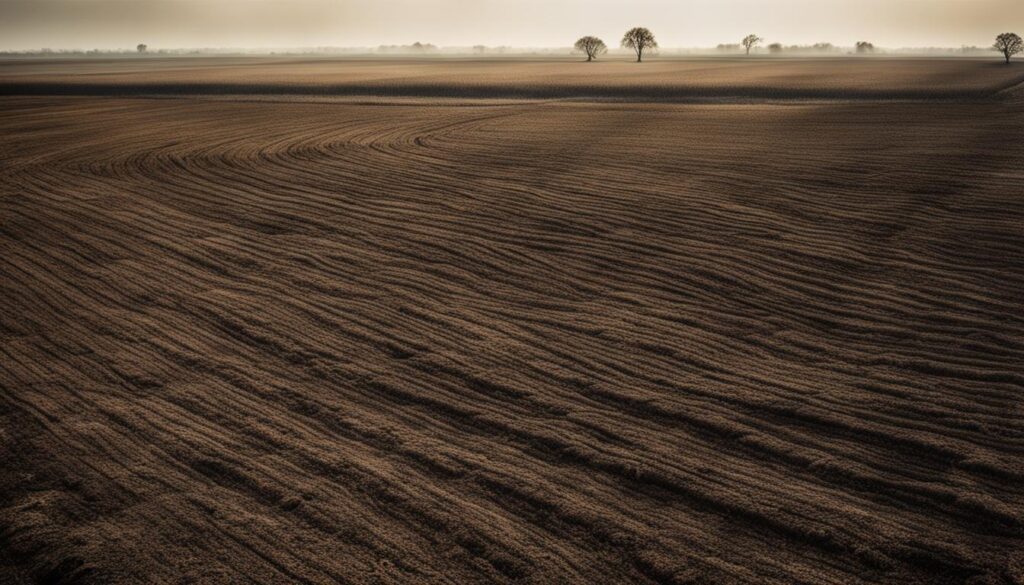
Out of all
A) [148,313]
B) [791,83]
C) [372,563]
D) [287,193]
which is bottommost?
[372,563]

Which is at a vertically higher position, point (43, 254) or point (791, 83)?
point (791, 83)

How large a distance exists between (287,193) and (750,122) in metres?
15.1

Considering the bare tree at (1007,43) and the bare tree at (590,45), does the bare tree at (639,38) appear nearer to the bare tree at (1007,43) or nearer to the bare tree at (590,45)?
the bare tree at (590,45)

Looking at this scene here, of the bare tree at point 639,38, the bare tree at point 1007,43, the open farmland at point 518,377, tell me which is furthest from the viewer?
the bare tree at point 639,38

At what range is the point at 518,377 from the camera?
6160 mm

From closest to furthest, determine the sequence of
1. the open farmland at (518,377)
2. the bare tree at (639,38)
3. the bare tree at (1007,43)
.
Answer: the open farmland at (518,377)
the bare tree at (1007,43)
the bare tree at (639,38)

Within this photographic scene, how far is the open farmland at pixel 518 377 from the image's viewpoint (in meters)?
4.17

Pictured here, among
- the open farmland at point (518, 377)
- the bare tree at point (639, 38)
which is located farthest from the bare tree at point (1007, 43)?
the open farmland at point (518, 377)

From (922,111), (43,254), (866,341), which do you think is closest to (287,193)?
(43,254)

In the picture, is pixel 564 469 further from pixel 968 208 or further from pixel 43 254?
pixel 968 208

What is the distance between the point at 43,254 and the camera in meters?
9.55

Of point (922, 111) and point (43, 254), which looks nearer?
point (43, 254)

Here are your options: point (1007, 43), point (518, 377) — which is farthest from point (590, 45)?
point (518, 377)

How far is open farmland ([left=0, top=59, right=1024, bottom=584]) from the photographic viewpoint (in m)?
4.17
